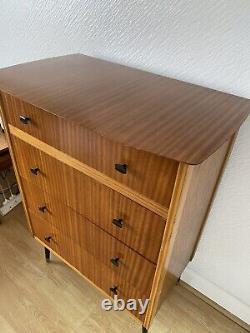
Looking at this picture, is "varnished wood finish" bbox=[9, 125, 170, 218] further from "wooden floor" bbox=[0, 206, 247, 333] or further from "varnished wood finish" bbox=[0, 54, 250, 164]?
"wooden floor" bbox=[0, 206, 247, 333]

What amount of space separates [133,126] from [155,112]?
0.35 ft

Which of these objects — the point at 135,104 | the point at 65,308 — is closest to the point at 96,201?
the point at 135,104

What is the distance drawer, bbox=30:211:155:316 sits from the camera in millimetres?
866

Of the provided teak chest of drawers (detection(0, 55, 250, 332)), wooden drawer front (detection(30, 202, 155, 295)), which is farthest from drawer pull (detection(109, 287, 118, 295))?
wooden drawer front (detection(30, 202, 155, 295))

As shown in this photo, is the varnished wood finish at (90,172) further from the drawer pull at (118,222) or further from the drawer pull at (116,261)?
the drawer pull at (116,261)

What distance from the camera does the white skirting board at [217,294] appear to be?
49.1 inches

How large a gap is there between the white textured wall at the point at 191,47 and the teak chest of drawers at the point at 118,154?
7cm

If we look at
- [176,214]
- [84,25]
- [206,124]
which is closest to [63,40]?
[84,25]

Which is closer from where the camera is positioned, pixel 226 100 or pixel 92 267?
pixel 226 100

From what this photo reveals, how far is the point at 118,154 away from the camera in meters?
0.66

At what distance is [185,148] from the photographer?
575mm

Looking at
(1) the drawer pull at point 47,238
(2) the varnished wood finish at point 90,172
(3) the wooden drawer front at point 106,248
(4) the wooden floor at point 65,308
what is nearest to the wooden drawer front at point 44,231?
(1) the drawer pull at point 47,238

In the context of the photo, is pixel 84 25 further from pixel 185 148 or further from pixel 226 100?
pixel 185 148

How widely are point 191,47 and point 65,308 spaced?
4.05 feet
